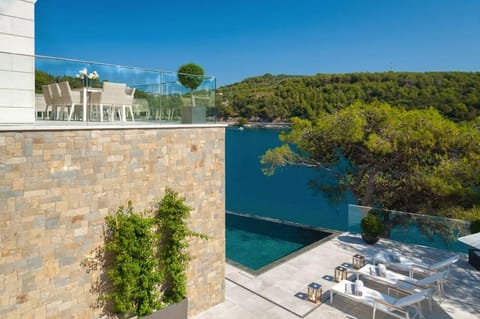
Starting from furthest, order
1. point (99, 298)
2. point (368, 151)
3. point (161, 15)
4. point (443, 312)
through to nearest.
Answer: point (161, 15) → point (368, 151) → point (443, 312) → point (99, 298)

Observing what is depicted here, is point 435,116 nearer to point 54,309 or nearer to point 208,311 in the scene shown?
point 208,311

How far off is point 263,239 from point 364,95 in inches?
1013

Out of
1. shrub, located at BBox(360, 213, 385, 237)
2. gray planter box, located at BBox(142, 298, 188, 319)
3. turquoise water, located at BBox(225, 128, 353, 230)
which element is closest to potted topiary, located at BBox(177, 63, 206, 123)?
gray planter box, located at BBox(142, 298, 188, 319)

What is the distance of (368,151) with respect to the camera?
553 inches

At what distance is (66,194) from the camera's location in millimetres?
4965

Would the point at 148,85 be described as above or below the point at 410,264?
above

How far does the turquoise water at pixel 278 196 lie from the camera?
19484mm

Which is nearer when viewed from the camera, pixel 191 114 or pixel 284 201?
pixel 191 114

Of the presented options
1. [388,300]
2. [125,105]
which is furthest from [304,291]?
[125,105]

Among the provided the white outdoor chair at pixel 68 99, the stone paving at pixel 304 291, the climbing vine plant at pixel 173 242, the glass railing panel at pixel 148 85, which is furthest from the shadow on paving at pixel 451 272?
the white outdoor chair at pixel 68 99

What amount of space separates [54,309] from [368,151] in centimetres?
1272

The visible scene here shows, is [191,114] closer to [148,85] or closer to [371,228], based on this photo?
[148,85]

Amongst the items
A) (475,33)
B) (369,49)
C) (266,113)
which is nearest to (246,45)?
(266,113)

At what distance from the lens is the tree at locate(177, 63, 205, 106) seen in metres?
7.10
